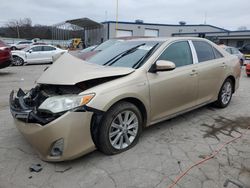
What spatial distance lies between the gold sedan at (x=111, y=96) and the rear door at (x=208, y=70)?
2 centimetres

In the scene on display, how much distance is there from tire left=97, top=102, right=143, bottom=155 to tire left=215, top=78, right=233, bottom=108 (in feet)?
7.98

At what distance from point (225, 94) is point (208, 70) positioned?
3.64ft

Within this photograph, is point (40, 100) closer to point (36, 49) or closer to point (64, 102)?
point (64, 102)

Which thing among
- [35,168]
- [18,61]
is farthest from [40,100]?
[18,61]

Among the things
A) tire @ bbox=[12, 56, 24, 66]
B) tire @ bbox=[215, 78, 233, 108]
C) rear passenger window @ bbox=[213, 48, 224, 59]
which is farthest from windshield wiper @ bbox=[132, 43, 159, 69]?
tire @ bbox=[12, 56, 24, 66]

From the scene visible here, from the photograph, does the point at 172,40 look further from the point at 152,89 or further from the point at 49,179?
the point at 49,179

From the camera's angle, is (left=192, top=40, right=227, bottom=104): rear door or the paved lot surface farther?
(left=192, top=40, right=227, bottom=104): rear door

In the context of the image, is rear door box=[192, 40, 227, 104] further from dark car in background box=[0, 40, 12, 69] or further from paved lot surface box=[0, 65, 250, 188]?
dark car in background box=[0, 40, 12, 69]

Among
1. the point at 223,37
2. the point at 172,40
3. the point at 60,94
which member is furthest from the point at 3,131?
the point at 223,37

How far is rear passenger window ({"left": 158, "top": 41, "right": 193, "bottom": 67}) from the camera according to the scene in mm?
3527

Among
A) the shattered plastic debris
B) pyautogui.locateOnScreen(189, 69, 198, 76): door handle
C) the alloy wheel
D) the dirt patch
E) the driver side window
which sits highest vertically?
the driver side window

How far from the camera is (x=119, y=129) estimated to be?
295cm

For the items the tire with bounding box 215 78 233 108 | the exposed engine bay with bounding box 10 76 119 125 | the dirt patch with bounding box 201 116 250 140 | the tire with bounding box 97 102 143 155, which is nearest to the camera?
the exposed engine bay with bounding box 10 76 119 125

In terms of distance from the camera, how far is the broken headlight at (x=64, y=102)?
2.51 metres
